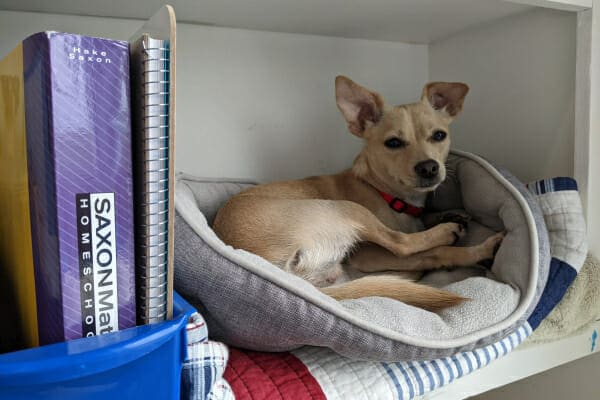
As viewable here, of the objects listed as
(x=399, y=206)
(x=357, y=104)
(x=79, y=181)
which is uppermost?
(x=357, y=104)

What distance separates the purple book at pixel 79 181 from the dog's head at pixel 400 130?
78cm

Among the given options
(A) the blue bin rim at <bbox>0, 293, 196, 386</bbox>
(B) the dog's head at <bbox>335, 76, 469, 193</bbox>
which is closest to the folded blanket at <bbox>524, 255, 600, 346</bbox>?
(B) the dog's head at <bbox>335, 76, 469, 193</bbox>

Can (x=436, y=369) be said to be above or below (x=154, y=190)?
below

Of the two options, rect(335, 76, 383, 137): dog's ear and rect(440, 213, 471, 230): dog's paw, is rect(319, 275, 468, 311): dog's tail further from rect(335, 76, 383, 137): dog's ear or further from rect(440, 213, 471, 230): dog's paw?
rect(335, 76, 383, 137): dog's ear

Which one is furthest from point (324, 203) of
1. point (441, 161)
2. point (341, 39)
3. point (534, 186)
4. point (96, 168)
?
point (96, 168)

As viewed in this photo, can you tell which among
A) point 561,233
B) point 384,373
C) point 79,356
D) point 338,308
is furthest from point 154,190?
point 561,233

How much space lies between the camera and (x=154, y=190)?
445 millimetres

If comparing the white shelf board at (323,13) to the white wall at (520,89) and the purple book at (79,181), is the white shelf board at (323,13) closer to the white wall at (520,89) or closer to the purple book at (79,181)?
the white wall at (520,89)

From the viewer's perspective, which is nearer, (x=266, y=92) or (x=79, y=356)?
(x=79, y=356)

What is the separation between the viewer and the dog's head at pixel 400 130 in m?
1.15

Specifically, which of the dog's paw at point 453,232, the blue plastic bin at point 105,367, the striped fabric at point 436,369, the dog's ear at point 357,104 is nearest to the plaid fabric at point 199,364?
the blue plastic bin at point 105,367

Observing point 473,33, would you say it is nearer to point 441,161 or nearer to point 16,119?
point 441,161

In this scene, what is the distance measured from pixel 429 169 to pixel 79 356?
34.1 inches

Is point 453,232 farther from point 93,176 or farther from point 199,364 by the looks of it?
point 93,176
